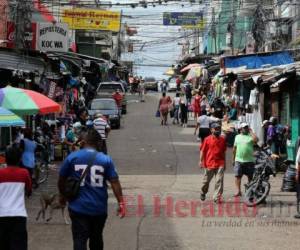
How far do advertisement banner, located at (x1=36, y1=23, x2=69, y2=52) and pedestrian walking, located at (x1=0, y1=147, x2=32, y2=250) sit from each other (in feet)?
66.8

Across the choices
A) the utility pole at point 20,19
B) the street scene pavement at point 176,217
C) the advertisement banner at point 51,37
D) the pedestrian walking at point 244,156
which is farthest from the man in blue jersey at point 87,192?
the advertisement banner at point 51,37

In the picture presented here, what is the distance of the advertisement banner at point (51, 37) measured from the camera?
91.9 feet

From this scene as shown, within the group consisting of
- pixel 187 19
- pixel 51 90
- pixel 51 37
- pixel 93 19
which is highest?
pixel 187 19

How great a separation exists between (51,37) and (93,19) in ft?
78.8

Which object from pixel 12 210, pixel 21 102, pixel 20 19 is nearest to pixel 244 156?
pixel 21 102

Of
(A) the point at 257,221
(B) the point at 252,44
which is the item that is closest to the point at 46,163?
(A) the point at 257,221

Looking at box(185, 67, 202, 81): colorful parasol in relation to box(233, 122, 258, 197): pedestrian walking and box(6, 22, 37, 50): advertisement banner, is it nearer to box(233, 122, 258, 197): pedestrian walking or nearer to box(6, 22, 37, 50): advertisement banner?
box(6, 22, 37, 50): advertisement banner

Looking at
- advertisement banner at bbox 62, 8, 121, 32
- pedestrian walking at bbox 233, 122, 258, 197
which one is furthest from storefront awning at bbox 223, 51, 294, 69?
advertisement banner at bbox 62, 8, 121, 32

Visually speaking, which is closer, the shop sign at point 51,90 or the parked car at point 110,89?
the shop sign at point 51,90

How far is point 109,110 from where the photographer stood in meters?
35.6

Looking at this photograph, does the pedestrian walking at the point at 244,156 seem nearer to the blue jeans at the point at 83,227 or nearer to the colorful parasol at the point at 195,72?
the blue jeans at the point at 83,227

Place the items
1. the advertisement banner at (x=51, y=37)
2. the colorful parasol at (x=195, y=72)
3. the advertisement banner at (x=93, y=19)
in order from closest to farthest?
1. the advertisement banner at (x=51, y=37)
2. the colorful parasol at (x=195, y=72)
3. the advertisement banner at (x=93, y=19)

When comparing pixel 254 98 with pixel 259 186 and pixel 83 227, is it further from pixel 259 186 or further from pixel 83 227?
pixel 83 227

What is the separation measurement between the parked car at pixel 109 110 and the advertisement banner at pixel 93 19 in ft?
46.5
